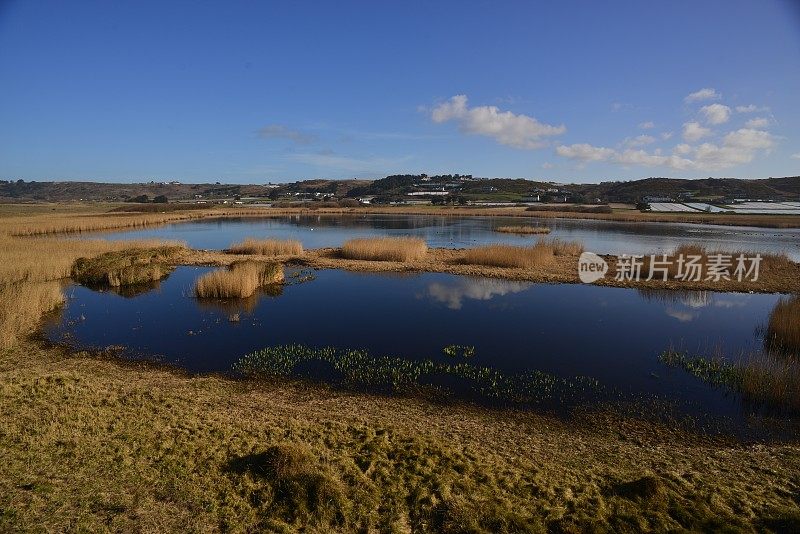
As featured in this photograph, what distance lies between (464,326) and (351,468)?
34.4 ft

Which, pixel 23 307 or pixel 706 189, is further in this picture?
pixel 706 189

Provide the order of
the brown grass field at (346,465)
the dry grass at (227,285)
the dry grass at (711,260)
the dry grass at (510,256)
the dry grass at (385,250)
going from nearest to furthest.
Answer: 1. the brown grass field at (346,465)
2. the dry grass at (227,285)
3. the dry grass at (711,260)
4. the dry grass at (510,256)
5. the dry grass at (385,250)

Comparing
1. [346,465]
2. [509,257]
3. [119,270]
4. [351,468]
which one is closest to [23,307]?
[119,270]

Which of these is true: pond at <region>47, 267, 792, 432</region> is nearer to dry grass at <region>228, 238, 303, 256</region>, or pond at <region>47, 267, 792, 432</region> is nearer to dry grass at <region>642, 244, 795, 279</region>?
dry grass at <region>642, 244, 795, 279</region>

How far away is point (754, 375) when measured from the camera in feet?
35.4

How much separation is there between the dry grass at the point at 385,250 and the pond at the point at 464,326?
24.1 ft

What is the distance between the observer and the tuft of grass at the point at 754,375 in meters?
10.2

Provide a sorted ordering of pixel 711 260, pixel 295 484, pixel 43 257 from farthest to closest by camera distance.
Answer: pixel 711 260 < pixel 43 257 < pixel 295 484

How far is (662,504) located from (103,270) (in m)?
27.1

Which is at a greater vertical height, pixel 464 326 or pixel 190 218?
pixel 190 218

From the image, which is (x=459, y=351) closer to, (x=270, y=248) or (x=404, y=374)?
(x=404, y=374)

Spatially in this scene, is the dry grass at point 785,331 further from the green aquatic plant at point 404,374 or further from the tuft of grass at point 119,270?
the tuft of grass at point 119,270

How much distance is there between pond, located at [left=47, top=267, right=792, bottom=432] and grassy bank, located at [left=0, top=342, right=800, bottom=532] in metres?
3.20

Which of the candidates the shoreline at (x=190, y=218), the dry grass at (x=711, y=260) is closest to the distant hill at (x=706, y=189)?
the shoreline at (x=190, y=218)
